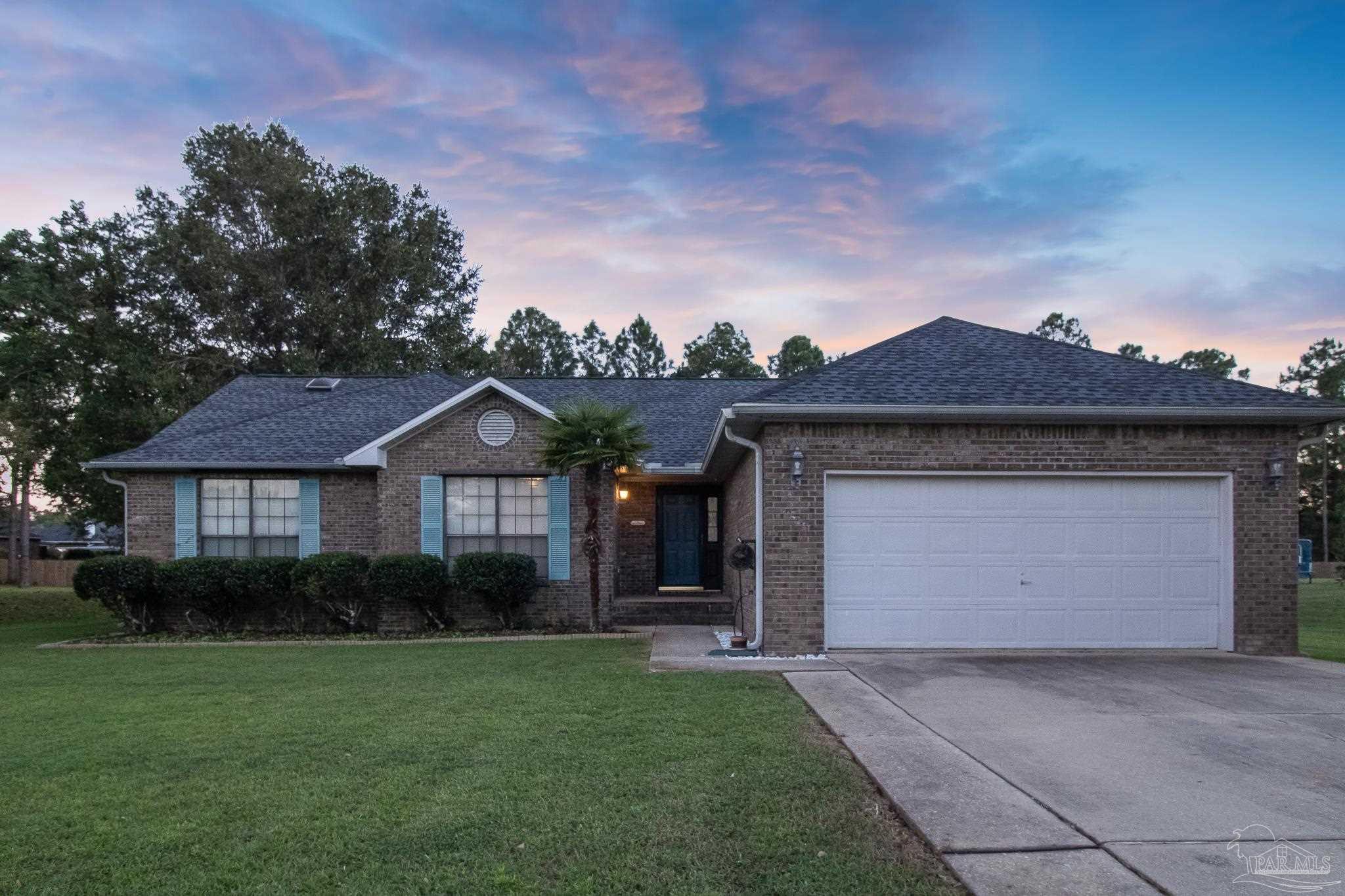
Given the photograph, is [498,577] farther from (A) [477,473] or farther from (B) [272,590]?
(B) [272,590]

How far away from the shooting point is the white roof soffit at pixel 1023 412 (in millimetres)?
8672

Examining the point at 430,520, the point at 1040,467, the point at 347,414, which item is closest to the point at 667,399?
the point at 430,520

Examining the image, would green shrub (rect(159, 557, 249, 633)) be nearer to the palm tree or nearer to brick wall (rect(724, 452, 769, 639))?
the palm tree

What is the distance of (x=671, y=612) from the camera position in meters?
13.0

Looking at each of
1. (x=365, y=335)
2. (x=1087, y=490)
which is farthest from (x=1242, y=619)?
(x=365, y=335)

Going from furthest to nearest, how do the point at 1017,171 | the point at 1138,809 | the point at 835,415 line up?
the point at 1017,171 < the point at 835,415 < the point at 1138,809

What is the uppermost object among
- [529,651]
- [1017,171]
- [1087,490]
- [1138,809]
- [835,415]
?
[1017,171]

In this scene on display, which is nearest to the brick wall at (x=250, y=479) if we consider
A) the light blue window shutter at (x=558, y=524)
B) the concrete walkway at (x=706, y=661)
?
the light blue window shutter at (x=558, y=524)

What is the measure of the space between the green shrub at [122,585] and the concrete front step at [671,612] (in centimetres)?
721

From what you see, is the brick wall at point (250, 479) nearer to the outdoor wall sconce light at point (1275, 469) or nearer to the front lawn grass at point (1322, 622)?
the outdoor wall sconce light at point (1275, 469)

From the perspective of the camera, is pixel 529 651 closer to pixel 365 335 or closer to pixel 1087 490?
pixel 1087 490

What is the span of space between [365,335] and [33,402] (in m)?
9.58

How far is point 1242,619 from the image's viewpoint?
900 centimetres

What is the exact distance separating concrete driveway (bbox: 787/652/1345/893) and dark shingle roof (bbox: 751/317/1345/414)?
2.93 metres
